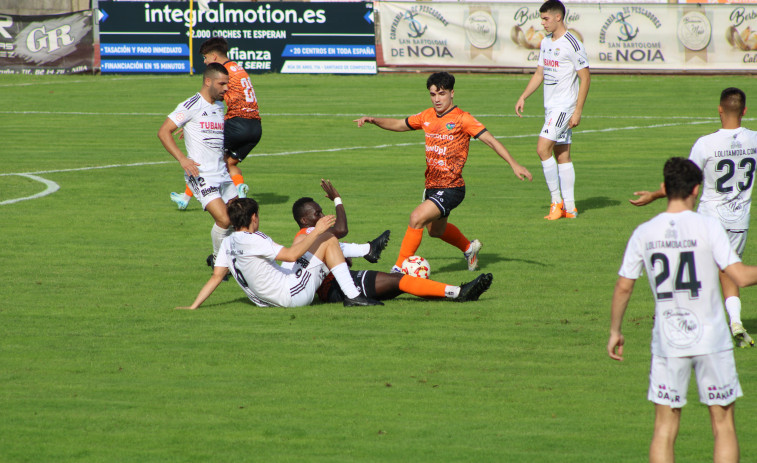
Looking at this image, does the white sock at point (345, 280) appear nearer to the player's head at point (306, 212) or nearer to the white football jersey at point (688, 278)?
the player's head at point (306, 212)

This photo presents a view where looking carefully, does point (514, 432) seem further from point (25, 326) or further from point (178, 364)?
point (25, 326)

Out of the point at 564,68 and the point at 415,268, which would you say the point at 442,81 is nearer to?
the point at 415,268

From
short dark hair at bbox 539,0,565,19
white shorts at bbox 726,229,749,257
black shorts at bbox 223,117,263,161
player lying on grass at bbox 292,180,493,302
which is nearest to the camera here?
white shorts at bbox 726,229,749,257

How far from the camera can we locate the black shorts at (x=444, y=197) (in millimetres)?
10930

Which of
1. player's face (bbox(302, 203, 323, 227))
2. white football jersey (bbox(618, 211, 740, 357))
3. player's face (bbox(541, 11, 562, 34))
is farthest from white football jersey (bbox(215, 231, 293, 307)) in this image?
player's face (bbox(541, 11, 562, 34))

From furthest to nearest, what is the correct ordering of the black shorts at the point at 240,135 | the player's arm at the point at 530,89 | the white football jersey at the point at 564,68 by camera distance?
the black shorts at the point at 240,135 < the player's arm at the point at 530,89 < the white football jersey at the point at 564,68

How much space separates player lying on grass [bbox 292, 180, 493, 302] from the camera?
32.4 feet

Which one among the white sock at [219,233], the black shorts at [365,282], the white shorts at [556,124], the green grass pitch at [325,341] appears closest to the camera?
the green grass pitch at [325,341]

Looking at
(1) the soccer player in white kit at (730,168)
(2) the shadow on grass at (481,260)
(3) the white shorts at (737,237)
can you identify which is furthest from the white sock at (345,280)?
(3) the white shorts at (737,237)

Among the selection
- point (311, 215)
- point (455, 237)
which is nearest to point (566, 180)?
point (455, 237)

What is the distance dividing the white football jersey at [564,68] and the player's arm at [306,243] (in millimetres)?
6619

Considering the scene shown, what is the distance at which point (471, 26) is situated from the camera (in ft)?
126

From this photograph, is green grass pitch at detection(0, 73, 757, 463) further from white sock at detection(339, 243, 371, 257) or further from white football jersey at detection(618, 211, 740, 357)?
white football jersey at detection(618, 211, 740, 357)

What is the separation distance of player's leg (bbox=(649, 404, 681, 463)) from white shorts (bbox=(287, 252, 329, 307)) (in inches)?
190
